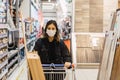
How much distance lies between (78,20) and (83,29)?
169 mm

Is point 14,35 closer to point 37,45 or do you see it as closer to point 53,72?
point 37,45

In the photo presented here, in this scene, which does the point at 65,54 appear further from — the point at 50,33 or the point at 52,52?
the point at 50,33

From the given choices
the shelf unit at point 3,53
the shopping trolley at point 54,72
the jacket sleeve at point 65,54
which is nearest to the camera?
the shelf unit at point 3,53

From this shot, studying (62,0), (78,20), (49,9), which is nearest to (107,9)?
(78,20)

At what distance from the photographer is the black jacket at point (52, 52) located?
3.31 m

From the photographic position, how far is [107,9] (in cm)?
388

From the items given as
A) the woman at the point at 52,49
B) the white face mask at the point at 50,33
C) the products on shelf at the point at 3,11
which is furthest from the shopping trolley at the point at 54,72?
the products on shelf at the point at 3,11

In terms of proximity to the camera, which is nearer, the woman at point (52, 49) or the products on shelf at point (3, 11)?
the products on shelf at point (3, 11)

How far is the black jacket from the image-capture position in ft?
10.9

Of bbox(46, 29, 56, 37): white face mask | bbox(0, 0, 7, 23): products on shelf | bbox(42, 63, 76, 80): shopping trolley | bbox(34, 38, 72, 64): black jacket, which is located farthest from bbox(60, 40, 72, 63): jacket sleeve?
bbox(0, 0, 7, 23): products on shelf

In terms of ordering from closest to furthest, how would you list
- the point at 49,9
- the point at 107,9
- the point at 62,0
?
the point at 107,9, the point at 62,0, the point at 49,9

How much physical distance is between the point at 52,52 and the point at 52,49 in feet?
0.14

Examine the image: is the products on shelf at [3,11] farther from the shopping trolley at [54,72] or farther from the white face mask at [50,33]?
the white face mask at [50,33]

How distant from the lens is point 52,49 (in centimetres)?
335
